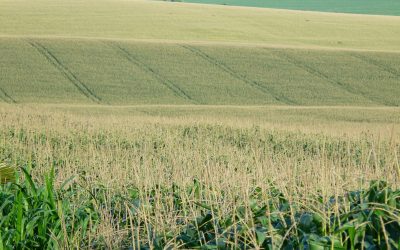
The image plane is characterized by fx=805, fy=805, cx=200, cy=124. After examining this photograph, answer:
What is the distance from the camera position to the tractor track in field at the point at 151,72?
145 ft

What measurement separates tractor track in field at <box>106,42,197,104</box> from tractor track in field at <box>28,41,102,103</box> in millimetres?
4487

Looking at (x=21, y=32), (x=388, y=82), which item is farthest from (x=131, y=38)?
(x=388, y=82)

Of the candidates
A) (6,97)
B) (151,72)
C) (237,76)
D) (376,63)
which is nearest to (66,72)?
(151,72)

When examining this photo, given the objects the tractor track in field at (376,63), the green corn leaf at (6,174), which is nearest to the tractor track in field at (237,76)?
the tractor track in field at (376,63)

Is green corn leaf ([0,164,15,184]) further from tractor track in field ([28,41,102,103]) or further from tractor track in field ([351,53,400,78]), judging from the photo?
tractor track in field ([351,53,400,78])

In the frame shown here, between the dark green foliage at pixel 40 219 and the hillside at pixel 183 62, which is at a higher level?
the dark green foliage at pixel 40 219

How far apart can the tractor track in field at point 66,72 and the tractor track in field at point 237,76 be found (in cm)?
941

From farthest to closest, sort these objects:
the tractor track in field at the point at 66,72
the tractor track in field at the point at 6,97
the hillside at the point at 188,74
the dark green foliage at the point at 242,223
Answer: the hillside at the point at 188,74 → the tractor track in field at the point at 66,72 → the tractor track in field at the point at 6,97 → the dark green foliage at the point at 242,223

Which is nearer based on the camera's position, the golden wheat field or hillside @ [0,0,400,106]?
the golden wheat field

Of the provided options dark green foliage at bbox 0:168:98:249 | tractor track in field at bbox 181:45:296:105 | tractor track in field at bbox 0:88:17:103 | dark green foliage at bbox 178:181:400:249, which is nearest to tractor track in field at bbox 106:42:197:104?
tractor track in field at bbox 181:45:296:105

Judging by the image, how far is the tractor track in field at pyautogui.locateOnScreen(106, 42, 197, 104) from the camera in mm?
44219

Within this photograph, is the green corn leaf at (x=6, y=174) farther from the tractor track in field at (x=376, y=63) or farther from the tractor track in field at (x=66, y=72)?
the tractor track in field at (x=376, y=63)

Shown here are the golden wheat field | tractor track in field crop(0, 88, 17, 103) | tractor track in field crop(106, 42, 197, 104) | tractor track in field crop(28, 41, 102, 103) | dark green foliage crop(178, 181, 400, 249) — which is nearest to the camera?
dark green foliage crop(178, 181, 400, 249)

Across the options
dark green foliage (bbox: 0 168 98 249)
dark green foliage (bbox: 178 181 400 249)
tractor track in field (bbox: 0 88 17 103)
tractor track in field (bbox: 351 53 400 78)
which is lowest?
tractor track in field (bbox: 0 88 17 103)
